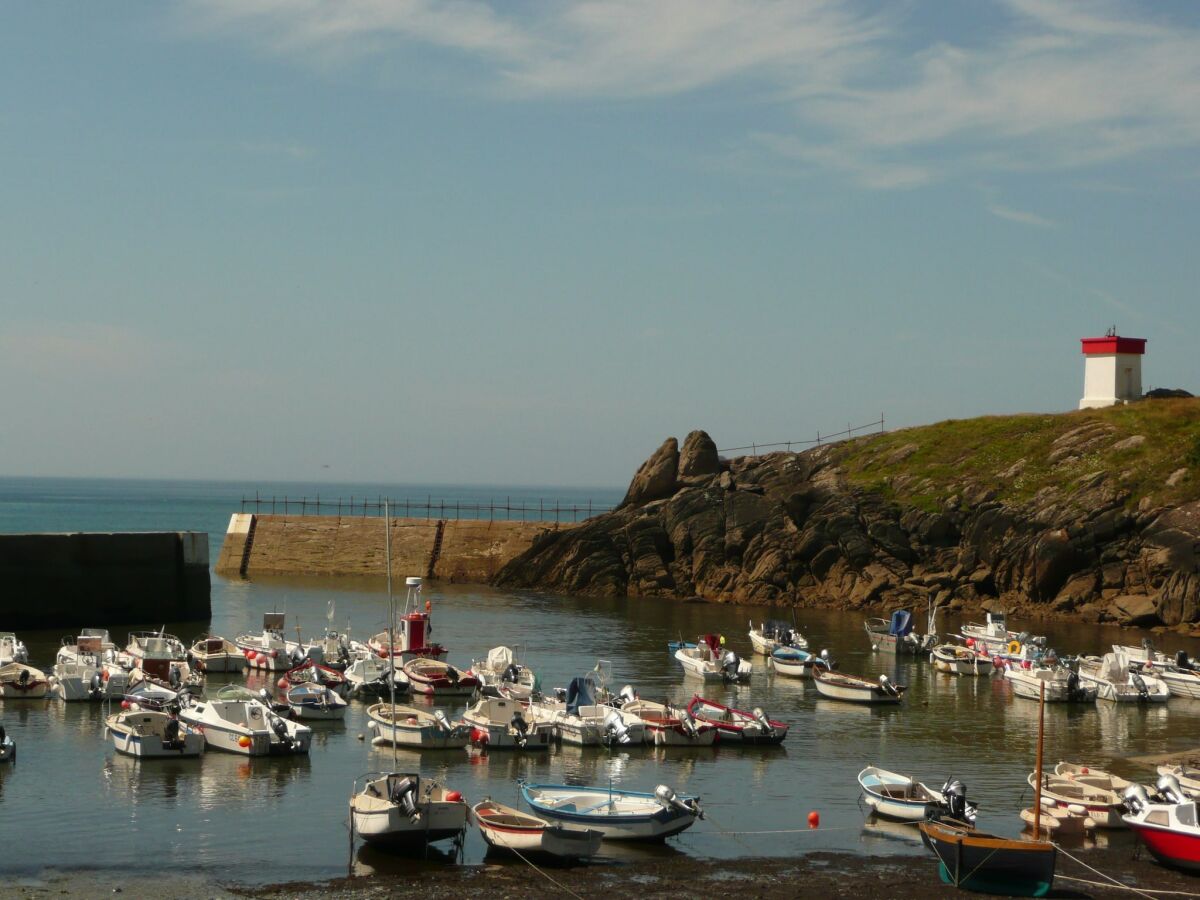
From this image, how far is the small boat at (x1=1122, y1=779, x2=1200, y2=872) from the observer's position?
34.6m

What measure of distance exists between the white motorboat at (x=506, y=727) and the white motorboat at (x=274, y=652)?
19192mm

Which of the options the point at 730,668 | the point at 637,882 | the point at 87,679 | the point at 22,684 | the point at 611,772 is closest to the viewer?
the point at 637,882

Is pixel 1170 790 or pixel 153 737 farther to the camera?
pixel 153 737

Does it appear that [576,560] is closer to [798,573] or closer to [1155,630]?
[798,573]

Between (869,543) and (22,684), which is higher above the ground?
(869,543)

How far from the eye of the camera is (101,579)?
3275 inches

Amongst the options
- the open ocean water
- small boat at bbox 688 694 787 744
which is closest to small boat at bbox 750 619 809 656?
the open ocean water

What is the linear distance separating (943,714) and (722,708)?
40.3 ft

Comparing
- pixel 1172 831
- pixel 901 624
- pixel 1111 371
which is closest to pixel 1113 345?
pixel 1111 371

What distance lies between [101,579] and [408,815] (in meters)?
54.8

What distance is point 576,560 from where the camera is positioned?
11006 centimetres

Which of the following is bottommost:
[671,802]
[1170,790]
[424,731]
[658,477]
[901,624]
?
[424,731]

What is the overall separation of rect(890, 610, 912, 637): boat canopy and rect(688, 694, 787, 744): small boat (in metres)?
29.3

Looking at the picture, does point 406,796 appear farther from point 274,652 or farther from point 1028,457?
point 1028,457
